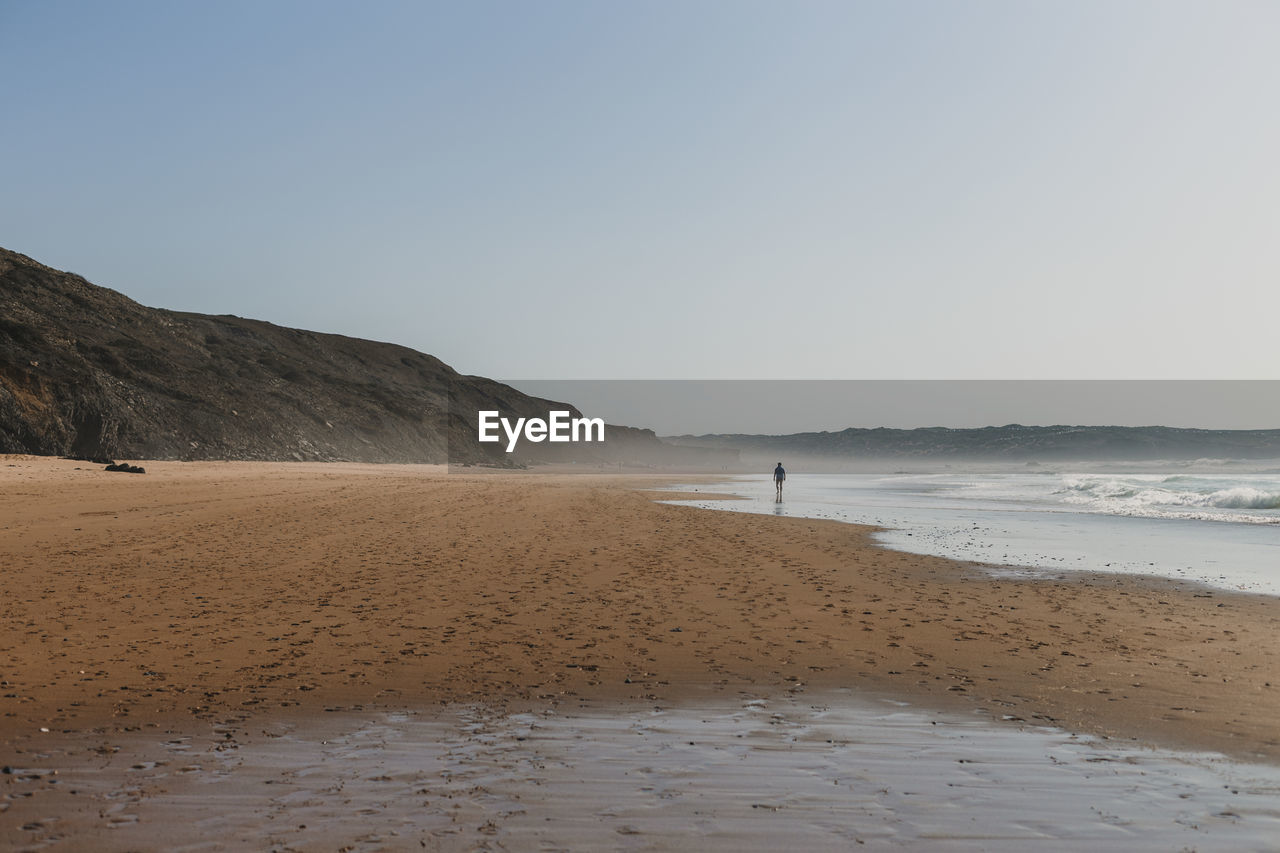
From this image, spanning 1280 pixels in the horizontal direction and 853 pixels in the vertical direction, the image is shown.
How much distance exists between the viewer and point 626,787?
4918mm

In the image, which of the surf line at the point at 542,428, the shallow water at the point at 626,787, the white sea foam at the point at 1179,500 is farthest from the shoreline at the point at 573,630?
the surf line at the point at 542,428

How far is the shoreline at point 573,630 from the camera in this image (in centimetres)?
683

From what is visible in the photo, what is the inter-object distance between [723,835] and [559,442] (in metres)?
126

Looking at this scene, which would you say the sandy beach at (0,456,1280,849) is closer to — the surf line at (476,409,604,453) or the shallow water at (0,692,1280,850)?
the shallow water at (0,692,1280,850)

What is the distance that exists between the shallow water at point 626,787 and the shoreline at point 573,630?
61 centimetres

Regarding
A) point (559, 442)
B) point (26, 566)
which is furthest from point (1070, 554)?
point (559, 442)

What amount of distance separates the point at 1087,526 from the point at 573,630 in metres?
19.8

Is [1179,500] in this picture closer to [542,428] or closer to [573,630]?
[573,630]

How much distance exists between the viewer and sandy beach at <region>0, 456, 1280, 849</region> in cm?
648

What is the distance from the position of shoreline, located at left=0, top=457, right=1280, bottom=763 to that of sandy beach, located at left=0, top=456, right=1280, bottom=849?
42mm

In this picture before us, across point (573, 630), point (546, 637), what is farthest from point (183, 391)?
point (546, 637)

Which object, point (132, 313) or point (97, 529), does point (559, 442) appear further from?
point (97, 529)

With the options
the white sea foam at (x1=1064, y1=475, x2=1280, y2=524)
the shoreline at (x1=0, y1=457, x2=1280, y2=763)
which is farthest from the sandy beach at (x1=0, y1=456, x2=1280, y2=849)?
the white sea foam at (x1=1064, y1=475, x2=1280, y2=524)

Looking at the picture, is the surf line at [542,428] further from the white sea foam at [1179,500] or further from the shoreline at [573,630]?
the shoreline at [573,630]
